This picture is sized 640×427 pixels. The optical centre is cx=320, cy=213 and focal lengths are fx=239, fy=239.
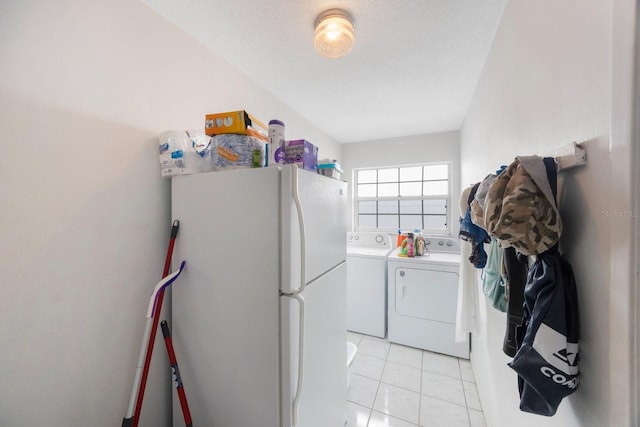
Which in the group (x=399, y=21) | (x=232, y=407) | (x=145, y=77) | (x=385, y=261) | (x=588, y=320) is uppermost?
(x=399, y=21)

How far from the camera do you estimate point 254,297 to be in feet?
3.37

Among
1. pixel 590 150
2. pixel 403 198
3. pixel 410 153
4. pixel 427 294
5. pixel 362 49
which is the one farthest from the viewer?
pixel 403 198

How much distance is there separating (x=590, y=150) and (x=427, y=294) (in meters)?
2.15

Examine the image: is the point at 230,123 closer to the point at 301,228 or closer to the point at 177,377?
the point at 301,228

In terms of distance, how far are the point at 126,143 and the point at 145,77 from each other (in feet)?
1.19

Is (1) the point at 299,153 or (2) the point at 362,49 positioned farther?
(2) the point at 362,49

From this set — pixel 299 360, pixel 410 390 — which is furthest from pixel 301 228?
pixel 410 390

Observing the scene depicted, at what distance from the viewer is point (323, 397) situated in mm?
1268

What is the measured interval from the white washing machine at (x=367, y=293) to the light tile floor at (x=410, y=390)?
0.87ft

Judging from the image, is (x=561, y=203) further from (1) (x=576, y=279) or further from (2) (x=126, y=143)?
(2) (x=126, y=143)

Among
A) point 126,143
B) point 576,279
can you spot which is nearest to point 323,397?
point 576,279

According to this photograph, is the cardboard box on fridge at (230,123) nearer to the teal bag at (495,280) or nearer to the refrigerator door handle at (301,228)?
the refrigerator door handle at (301,228)

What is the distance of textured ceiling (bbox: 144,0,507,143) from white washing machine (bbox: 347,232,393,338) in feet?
5.39

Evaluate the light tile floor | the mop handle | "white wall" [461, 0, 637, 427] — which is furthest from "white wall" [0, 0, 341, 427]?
"white wall" [461, 0, 637, 427]
